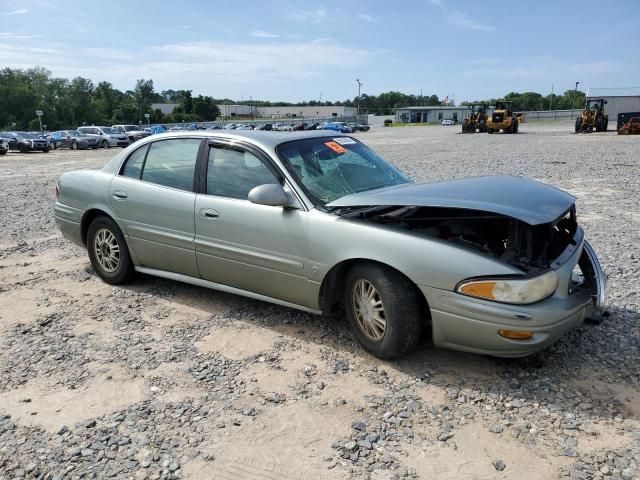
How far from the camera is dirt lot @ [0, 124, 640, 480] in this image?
2584mm

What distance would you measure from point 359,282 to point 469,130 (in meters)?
45.1

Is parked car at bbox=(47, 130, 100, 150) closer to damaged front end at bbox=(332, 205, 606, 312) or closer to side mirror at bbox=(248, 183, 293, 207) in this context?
side mirror at bbox=(248, 183, 293, 207)

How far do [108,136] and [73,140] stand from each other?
87.9 inches

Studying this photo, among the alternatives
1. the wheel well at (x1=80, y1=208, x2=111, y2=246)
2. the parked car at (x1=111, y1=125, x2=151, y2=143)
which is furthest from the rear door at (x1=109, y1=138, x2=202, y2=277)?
the parked car at (x1=111, y1=125, x2=151, y2=143)

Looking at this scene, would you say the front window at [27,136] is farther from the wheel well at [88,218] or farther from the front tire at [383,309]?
the front tire at [383,309]

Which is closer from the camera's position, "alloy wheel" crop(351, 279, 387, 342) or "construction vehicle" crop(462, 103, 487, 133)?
"alloy wheel" crop(351, 279, 387, 342)

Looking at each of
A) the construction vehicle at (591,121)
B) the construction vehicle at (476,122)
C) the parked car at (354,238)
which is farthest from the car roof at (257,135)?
the construction vehicle at (476,122)

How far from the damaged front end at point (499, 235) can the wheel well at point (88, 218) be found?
2.68 m

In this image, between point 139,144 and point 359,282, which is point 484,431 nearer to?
point 359,282

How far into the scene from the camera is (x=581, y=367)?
11.2ft

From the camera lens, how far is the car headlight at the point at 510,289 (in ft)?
9.93

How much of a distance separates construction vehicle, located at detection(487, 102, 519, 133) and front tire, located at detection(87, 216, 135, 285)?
4059 cm

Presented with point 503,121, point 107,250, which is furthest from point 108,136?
point 107,250

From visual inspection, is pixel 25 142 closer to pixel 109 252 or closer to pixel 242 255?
pixel 109 252
